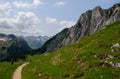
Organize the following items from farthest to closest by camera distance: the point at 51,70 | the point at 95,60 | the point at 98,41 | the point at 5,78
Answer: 1. the point at 5,78
2. the point at 98,41
3. the point at 51,70
4. the point at 95,60

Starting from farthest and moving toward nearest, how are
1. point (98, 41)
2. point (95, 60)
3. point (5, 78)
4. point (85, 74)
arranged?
point (5, 78) → point (98, 41) → point (95, 60) → point (85, 74)

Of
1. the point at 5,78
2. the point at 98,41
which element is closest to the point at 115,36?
the point at 98,41

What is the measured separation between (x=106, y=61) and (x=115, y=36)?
11375 millimetres

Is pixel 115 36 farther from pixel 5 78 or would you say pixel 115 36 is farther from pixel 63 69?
pixel 5 78

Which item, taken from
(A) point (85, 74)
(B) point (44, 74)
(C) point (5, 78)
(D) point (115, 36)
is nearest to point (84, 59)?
(A) point (85, 74)

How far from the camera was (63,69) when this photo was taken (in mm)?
37156

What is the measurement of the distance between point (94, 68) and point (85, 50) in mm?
7199

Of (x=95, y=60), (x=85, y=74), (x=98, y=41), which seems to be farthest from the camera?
(x=98, y=41)

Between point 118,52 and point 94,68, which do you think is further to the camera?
point 118,52

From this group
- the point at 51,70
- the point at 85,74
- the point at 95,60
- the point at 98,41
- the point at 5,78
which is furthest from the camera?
the point at 5,78

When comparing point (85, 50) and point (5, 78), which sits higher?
point (85, 50)

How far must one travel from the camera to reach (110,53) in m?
36.5

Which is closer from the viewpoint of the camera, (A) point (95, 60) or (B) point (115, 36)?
(A) point (95, 60)

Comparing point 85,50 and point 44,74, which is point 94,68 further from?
point 44,74
